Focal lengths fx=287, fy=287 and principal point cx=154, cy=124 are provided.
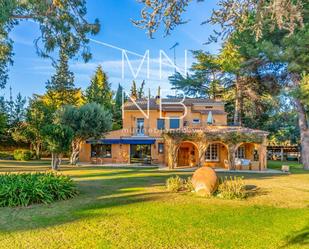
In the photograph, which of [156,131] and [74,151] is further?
[156,131]

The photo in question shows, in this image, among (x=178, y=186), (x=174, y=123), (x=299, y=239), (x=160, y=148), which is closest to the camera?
(x=299, y=239)

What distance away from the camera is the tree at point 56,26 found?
632 inches

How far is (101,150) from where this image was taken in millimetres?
41031

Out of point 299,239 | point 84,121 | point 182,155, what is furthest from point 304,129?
point 299,239

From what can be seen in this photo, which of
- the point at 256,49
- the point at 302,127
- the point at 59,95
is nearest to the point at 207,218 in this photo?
the point at 256,49

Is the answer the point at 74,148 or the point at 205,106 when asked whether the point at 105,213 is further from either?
the point at 205,106

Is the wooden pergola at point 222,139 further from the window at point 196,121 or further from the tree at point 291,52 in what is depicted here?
the window at point 196,121

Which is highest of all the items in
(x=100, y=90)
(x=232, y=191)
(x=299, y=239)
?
(x=100, y=90)

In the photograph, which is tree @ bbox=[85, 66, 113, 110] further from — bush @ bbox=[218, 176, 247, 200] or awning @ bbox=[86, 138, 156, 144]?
bush @ bbox=[218, 176, 247, 200]

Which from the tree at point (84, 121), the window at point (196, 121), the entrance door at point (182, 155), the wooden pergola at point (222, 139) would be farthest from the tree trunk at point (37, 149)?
the window at point (196, 121)

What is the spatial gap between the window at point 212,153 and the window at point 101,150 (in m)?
13.7

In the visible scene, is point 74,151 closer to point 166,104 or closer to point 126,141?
point 126,141

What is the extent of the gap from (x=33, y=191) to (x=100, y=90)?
150 ft

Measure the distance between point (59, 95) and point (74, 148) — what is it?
23.7m
